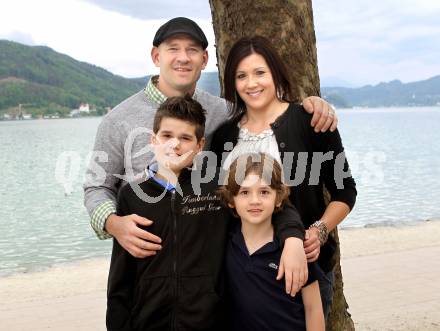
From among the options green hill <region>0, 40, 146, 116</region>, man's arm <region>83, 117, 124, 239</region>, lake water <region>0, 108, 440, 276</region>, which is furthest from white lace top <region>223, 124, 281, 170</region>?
green hill <region>0, 40, 146, 116</region>

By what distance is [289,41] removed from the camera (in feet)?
11.6

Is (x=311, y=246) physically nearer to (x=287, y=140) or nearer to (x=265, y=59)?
(x=287, y=140)

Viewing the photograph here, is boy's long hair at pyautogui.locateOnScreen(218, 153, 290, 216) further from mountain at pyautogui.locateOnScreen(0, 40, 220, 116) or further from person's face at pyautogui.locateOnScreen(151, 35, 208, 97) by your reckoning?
mountain at pyautogui.locateOnScreen(0, 40, 220, 116)

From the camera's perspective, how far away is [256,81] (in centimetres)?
260

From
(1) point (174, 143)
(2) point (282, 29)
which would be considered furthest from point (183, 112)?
(2) point (282, 29)

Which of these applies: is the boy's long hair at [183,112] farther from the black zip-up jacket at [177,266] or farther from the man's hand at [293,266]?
the man's hand at [293,266]

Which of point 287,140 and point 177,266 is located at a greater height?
point 287,140

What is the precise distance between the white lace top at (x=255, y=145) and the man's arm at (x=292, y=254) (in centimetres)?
31

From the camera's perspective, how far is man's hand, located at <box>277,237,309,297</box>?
2.30 m

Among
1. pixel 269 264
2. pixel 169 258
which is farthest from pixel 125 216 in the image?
pixel 269 264

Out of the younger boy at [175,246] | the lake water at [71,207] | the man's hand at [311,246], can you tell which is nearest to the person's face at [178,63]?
the younger boy at [175,246]

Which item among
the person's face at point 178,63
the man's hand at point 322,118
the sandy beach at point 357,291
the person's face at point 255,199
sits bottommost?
the sandy beach at point 357,291

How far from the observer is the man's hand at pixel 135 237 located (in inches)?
93.8

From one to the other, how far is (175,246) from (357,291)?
5.16 m
